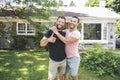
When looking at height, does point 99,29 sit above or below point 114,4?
below

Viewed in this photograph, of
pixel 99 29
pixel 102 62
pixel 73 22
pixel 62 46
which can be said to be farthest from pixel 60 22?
pixel 99 29

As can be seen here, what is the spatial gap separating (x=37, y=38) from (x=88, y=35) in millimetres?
5295

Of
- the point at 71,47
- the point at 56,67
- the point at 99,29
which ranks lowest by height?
the point at 99,29

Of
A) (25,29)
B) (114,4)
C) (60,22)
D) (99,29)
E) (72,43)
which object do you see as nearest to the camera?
(60,22)

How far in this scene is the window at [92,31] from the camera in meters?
27.9

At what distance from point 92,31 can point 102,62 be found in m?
13.6

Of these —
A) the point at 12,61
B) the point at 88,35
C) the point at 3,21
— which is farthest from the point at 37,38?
the point at 12,61

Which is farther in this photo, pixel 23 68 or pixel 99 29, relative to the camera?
pixel 99 29

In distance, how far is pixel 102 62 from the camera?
14609 millimetres

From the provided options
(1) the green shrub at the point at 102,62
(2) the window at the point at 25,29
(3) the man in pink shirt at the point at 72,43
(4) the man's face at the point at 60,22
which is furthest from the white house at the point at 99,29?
(4) the man's face at the point at 60,22

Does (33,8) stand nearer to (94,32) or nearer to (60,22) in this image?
(60,22)

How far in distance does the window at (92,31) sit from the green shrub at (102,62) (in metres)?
12.5

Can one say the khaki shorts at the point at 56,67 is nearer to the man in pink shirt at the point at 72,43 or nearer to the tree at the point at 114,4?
the man in pink shirt at the point at 72,43

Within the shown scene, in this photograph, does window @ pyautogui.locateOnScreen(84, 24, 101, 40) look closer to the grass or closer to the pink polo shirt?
the grass
